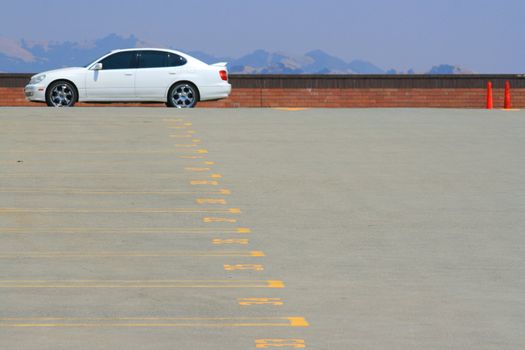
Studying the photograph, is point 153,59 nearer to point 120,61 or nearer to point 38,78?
point 120,61

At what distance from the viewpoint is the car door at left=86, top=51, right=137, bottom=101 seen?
30.7 metres

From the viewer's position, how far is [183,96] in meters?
31.0

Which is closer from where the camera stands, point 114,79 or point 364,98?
point 114,79

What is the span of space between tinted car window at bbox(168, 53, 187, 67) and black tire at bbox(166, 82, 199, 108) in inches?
18.6

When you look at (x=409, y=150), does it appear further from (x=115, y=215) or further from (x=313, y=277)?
(x=313, y=277)

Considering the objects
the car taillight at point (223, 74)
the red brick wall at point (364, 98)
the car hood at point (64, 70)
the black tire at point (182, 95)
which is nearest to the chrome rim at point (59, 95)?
the car hood at point (64, 70)

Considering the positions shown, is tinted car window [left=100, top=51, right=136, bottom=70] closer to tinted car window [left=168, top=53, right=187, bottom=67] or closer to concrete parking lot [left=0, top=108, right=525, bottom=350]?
tinted car window [left=168, top=53, right=187, bottom=67]

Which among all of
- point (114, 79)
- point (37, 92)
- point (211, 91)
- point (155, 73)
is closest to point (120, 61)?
point (114, 79)

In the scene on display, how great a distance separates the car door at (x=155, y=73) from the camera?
3081 cm

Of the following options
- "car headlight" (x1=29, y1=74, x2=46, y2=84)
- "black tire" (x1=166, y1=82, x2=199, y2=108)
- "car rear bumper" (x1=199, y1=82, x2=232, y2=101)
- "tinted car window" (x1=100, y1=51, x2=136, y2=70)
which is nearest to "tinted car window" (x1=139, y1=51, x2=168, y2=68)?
"tinted car window" (x1=100, y1=51, x2=136, y2=70)

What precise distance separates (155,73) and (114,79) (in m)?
0.99

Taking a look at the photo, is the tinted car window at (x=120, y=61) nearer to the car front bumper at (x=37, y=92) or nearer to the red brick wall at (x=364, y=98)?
the car front bumper at (x=37, y=92)

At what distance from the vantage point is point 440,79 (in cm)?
4134

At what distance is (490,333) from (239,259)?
12.0 feet
